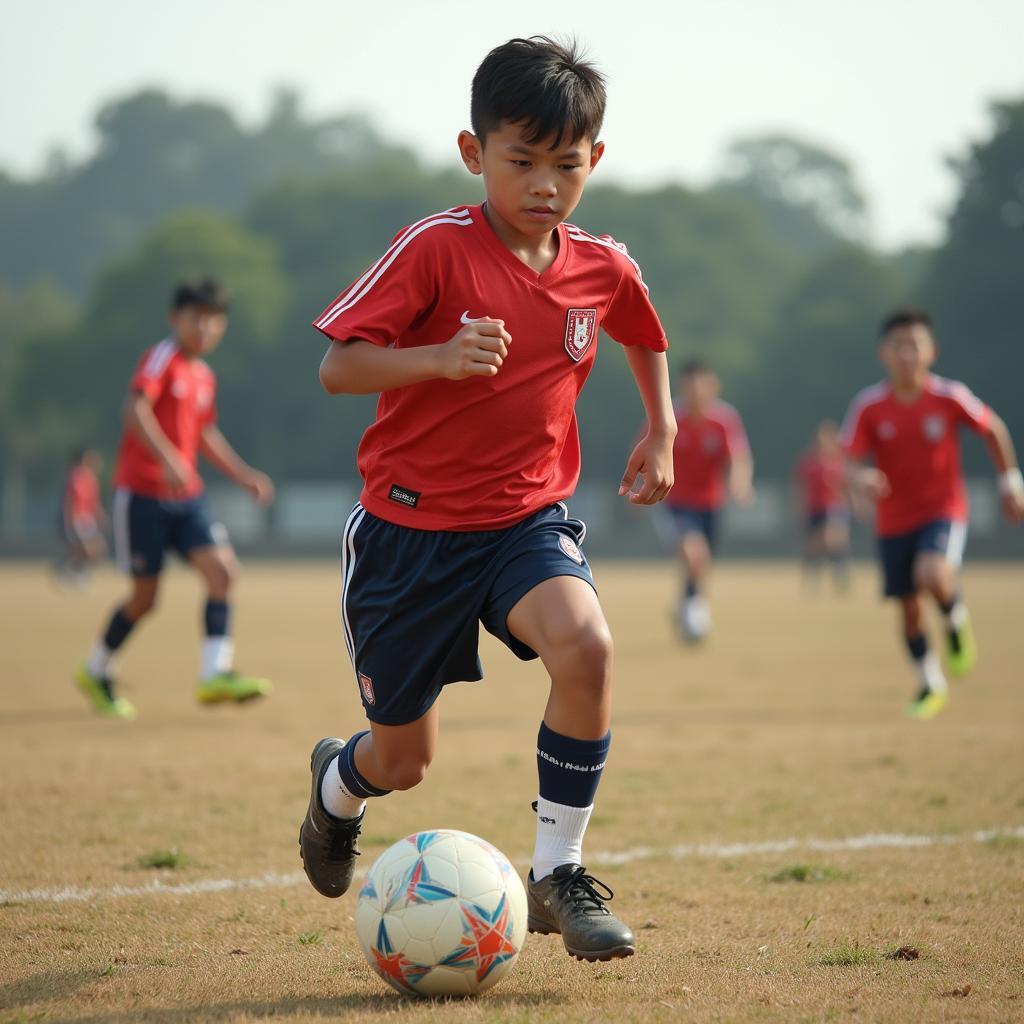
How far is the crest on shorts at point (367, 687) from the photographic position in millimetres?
4199

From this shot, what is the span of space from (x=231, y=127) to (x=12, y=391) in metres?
68.3

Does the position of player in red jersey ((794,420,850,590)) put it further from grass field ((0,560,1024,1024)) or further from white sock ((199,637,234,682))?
white sock ((199,637,234,682))

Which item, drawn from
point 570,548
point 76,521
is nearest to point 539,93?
point 570,548

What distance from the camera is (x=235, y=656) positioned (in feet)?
46.6

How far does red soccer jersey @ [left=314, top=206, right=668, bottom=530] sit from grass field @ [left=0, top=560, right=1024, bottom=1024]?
1.20 meters

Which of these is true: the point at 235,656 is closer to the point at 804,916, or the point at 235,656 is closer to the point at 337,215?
the point at 804,916

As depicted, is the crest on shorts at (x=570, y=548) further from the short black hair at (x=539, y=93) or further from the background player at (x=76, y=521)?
the background player at (x=76, y=521)

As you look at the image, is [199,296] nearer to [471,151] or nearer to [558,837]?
[471,151]

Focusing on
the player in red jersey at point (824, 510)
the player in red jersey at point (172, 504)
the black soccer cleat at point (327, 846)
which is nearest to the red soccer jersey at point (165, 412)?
the player in red jersey at point (172, 504)

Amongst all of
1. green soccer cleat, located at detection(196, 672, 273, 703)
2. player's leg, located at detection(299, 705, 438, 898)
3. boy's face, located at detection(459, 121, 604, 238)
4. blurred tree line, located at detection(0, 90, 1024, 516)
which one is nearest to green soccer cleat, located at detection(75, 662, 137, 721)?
green soccer cleat, located at detection(196, 672, 273, 703)

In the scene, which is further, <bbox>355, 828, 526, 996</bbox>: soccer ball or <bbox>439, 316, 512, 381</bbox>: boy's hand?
<bbox>439, 316, 512, 381</bbox>: boy's hand

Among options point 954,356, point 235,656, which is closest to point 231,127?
point 954,356

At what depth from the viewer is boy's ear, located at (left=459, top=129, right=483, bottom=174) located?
4156mm

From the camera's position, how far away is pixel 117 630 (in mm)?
9453
